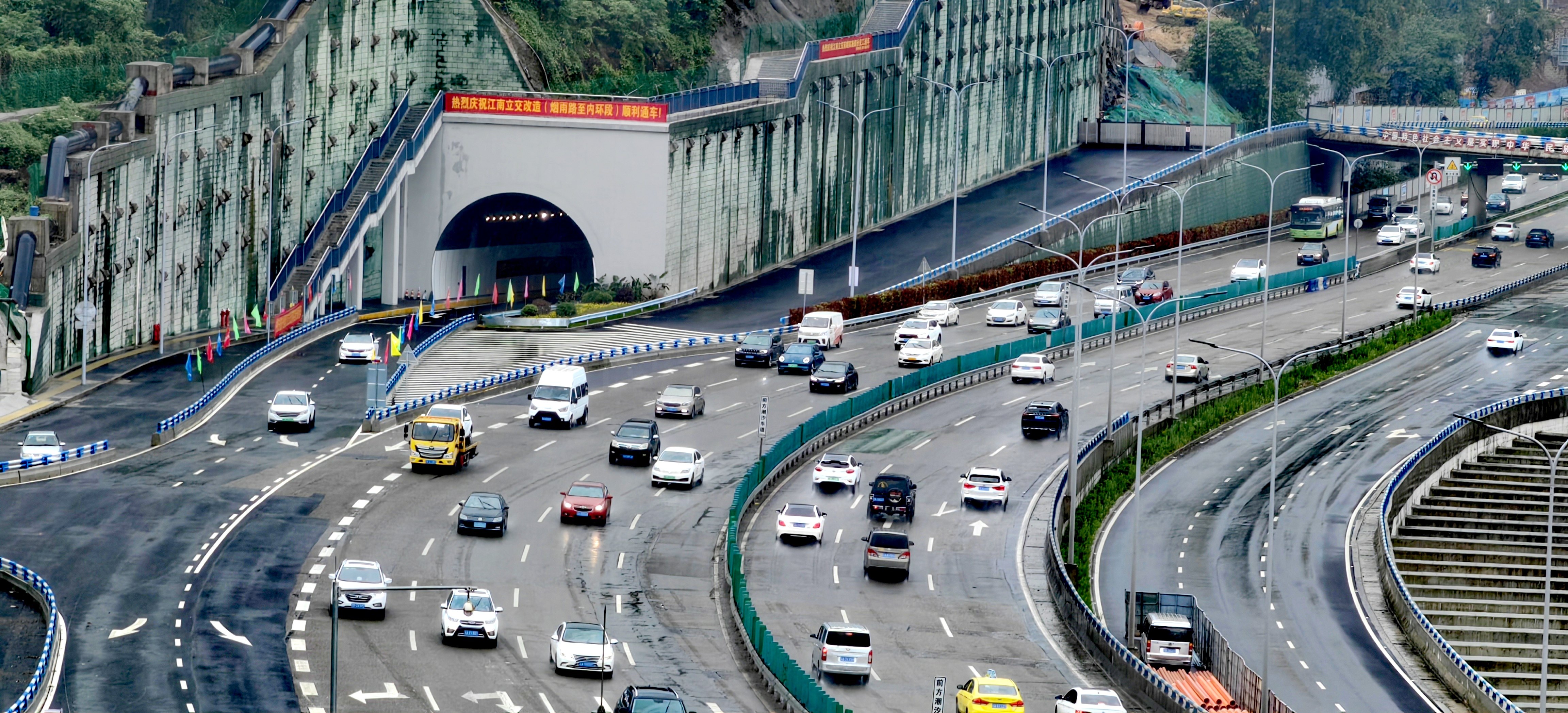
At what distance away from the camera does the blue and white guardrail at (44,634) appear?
44906 millimetres

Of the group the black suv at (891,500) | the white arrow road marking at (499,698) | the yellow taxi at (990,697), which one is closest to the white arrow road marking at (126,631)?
the white arrow road marking at (499,698)

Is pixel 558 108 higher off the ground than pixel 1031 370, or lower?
higher

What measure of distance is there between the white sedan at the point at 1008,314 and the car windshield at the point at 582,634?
5194 centimetres

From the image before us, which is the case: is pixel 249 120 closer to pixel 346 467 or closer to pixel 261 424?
pixel 261 424

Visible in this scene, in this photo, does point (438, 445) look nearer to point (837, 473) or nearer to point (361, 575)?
point (837, 473)

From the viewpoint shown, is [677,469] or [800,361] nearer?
[677,469]

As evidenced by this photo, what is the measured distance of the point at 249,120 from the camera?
324 ft

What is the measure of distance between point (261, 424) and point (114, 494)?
1091cm

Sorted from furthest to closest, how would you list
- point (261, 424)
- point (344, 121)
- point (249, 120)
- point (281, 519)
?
point (344, 121)
point (249, 120)
point (261, 424)
point (281, 519)

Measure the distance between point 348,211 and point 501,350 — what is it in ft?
55.4

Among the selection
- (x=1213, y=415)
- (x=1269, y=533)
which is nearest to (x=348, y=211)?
(x=1213, y=415)

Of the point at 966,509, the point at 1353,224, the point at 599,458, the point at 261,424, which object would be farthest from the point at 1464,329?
the point at 261,424

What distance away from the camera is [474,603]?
170 feet

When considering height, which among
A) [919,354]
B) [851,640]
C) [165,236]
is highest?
[165,236]
